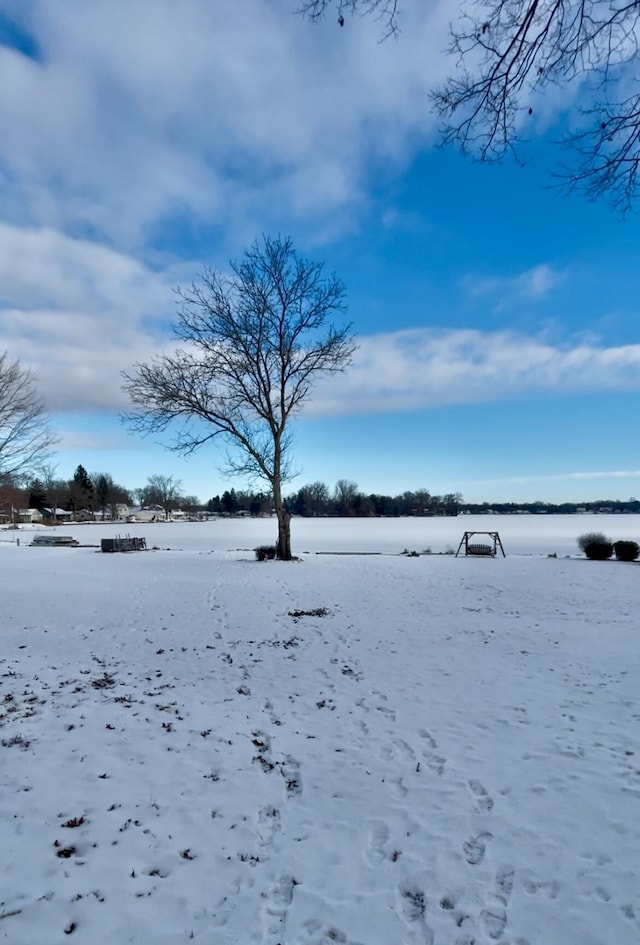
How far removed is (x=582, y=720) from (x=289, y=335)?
15947mm

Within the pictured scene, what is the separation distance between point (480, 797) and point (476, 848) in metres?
0.56

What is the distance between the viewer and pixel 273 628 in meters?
8.62

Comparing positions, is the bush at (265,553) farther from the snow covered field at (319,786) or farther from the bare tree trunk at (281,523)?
the snow covered field at (319,786)

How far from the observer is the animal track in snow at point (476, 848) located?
2.85 m

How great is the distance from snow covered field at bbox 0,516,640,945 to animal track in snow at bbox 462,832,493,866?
2 centimetres

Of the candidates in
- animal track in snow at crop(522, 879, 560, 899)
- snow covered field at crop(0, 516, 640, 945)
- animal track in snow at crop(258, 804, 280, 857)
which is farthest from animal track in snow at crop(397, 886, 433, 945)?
animal track in snow at crop(258, 804, 280, 857)

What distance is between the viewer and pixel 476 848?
2.94 metres

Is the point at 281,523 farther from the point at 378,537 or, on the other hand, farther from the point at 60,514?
the point at 60,514

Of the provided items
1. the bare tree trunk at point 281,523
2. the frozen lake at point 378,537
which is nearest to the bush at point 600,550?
the frozen lake at point 378,537

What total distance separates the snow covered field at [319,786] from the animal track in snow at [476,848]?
0.05 feet

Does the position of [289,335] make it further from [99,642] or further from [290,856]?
[290,856]

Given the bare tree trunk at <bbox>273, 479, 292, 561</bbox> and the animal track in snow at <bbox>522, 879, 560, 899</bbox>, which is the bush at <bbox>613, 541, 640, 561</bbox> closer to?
the bare tree trunk at <bbox>273, 479, 292, 561</bbox>

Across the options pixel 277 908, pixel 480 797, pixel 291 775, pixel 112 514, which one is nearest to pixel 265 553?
pixel 291 775

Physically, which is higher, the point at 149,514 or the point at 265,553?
the point at 149,514
